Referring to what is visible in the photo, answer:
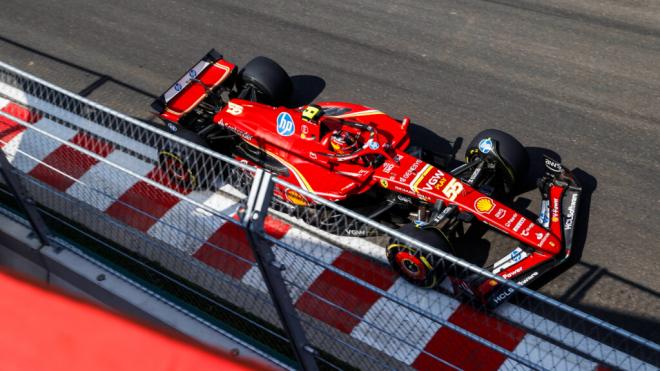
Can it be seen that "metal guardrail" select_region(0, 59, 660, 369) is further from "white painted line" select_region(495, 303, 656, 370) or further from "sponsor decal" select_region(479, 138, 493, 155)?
"sponsor decal" select_region(479, 138, 493, 155)

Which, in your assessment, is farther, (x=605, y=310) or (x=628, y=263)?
(x=628, y=263)

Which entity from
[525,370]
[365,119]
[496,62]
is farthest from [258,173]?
[496,62]

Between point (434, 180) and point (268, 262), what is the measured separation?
282cm

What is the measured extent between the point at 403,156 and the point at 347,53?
3.04 meters

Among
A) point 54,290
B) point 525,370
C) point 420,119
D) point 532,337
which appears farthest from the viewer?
point 420,119

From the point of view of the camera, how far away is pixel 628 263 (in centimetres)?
611

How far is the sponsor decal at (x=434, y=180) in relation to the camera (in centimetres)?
590

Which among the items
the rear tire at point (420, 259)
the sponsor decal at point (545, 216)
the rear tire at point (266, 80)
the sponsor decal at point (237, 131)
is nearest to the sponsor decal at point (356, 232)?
the rear tire at point (420, 259)

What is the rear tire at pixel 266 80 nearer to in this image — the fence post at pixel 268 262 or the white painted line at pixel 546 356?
the white painted line at pixel 546 356

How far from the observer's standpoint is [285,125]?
6473mm

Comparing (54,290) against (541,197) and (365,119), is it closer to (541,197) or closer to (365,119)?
(365,119)

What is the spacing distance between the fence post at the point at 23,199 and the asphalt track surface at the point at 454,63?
3.08 metres

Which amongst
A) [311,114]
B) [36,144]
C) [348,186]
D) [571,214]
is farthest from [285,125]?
[36,144]

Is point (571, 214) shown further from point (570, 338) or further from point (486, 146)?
point (570, 338)
